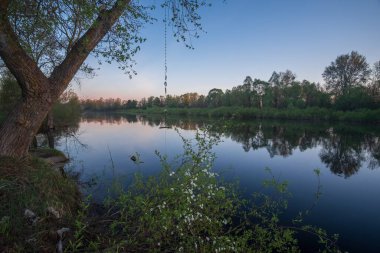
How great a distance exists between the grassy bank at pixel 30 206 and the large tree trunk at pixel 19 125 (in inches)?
14.0

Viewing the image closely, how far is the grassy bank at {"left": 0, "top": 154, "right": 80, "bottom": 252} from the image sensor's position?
3162mm

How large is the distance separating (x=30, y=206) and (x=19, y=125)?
2.35 meters

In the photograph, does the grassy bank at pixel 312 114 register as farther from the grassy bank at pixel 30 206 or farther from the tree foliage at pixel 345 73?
the grassy bank at pixel 30 206

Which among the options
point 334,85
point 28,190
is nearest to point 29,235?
point 28,190

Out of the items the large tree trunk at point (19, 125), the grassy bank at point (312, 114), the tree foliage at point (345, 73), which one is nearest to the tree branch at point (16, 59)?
the large tree trunk at point (19, 125)

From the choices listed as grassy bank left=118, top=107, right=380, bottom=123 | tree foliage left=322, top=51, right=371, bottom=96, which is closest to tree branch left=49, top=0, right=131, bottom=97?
grassy bank left=118, top=107, right=380, bottom=123

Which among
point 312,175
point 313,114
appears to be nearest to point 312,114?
point 313,114

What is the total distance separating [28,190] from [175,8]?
592 centimetres

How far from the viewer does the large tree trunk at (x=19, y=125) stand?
5.36 metres

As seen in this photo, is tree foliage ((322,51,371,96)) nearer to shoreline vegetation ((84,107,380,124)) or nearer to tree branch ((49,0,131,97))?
shoreline vegetation ((84,107,380,124))

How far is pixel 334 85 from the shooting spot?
66.1 meters

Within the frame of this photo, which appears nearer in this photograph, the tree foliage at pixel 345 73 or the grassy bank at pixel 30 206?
the grassy bank at pixel 30 206

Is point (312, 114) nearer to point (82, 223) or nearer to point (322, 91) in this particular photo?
point (322, 91)

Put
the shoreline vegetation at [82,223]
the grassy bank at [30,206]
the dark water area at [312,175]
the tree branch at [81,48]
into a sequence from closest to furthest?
the grassy bank at [30,206]
the shoreline vegetation at [82,223]
the tree branch at [81,48]
the dark water area at [312,175]
